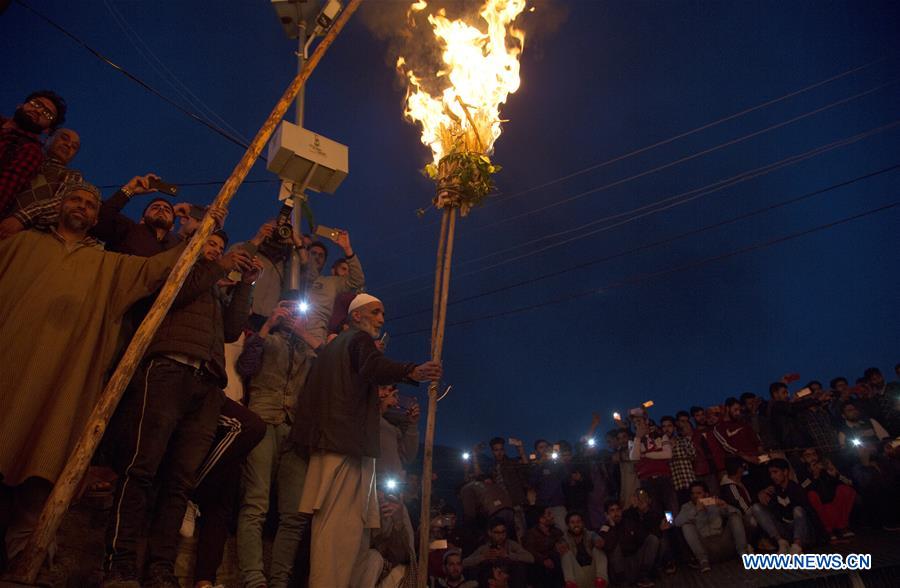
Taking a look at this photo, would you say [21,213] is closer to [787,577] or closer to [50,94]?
[50,94]

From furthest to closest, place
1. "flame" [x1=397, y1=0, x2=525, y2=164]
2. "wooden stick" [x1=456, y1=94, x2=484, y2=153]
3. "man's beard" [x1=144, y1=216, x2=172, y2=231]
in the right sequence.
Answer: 1. "flame" [x1=397, y1=0, x2=525, y2=164]
2. "wooden stick" [x1=456, y1=94, x2=484, y2=153]
3. "man's beard" [x1=144, y1=216, x2=172, y2=231]

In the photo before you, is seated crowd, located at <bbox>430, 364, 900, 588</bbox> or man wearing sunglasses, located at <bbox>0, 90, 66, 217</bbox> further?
seated crowd, located at <bbox>430, 364, 900, 588</bbox>

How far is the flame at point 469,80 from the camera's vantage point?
19.8 feet

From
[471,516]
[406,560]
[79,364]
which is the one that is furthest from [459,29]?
[471,516]

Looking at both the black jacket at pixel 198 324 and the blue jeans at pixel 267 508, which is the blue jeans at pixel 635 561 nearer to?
the blue jeans at pixel 267 508

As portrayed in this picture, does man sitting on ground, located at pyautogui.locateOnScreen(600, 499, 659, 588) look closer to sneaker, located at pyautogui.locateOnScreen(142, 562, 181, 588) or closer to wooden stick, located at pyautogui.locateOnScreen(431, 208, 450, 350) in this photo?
wooden stick, located at pyautogui.locateOnScreen(431, 208, 450, 350)

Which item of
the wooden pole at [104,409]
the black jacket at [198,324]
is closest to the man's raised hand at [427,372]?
the black jacket at [198,324]

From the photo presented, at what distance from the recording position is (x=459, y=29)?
21.9ft

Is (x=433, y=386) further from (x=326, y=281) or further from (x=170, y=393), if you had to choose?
(x=326, y=281)

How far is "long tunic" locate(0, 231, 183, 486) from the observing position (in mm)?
3248

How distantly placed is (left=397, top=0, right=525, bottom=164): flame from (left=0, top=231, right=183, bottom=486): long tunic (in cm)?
314

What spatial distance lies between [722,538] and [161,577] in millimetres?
7745

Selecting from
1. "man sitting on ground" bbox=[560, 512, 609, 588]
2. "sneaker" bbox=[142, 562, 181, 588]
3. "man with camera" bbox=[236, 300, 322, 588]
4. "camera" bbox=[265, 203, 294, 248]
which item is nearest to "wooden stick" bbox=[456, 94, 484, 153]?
"camera" bbox=[265, 203, 294, 248]

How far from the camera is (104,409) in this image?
119 inches
